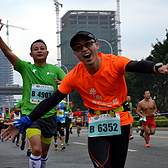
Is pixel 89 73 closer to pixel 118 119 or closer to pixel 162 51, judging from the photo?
pixel 118 119

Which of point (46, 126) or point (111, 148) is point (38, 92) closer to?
point (46, 126)

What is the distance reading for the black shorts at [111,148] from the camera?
13.4 feet

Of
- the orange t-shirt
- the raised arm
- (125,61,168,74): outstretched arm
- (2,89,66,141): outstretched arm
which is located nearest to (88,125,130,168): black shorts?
the orange t-shirt

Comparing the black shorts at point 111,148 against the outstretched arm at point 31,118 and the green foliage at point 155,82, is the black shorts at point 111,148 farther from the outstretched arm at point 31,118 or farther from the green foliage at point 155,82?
the green foliage at point 155,82

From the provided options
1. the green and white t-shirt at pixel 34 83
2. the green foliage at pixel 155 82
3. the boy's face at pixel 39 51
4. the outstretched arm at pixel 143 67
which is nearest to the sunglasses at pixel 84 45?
the outstretched arm at pixel 143 67

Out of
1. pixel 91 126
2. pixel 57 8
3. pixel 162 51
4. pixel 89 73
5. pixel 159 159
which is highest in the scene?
pixel 57 8

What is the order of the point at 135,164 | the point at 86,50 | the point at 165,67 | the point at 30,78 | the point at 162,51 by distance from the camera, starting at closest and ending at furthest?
the point at 165,67 → the point at 86,50 → the point at 30,78 → the point at 135,164 → the point at 162,51

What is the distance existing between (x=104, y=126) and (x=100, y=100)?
0.98ft

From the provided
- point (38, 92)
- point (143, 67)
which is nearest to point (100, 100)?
point (143, 67)

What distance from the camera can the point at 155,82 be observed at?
50000 millimetres

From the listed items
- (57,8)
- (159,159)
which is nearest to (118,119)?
(159,159)

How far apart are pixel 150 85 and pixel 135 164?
43.6m

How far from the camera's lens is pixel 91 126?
4.35m

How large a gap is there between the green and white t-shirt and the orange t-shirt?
6.82 feet
